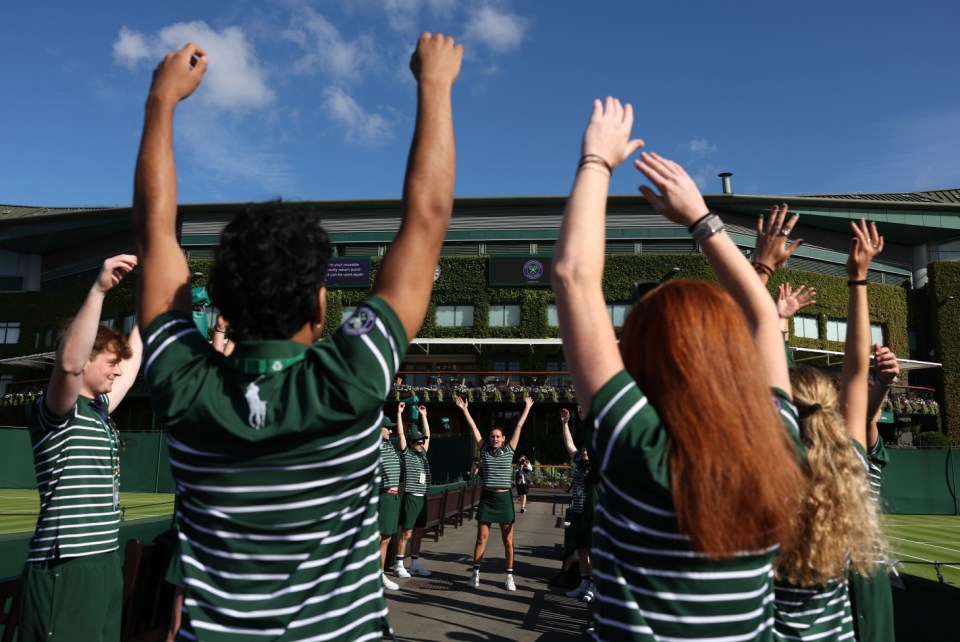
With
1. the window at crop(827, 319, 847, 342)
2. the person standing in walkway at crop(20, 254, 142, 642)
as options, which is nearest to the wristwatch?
the person standing in walkway at crop(20, 254, 142, 642)

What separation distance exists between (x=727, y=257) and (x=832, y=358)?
42431 millimetres

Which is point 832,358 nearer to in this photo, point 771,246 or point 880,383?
point 880,383

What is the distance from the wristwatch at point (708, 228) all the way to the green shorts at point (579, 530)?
7518 mm

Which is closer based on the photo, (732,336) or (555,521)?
(732,336)

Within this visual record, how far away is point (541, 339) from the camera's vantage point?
3766cm

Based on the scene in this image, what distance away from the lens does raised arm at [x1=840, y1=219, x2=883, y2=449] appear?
2.47m

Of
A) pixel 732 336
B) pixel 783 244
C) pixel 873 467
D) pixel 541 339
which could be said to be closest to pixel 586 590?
pixel 873 467

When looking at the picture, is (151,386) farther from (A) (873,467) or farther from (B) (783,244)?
(A) (873,467)

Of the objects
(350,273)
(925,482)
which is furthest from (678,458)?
(350,273)

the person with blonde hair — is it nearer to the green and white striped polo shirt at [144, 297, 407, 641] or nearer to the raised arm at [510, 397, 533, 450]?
the green and white striped polo shirt at [144, 297, 407, 641]

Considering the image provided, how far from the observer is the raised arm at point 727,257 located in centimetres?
179

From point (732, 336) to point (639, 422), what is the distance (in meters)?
0.30

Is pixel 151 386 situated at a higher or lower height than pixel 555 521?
higher

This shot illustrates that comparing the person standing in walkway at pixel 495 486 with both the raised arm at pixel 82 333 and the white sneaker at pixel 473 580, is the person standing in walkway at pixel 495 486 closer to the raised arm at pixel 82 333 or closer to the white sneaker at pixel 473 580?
the white sneaker at pixel 473 580
